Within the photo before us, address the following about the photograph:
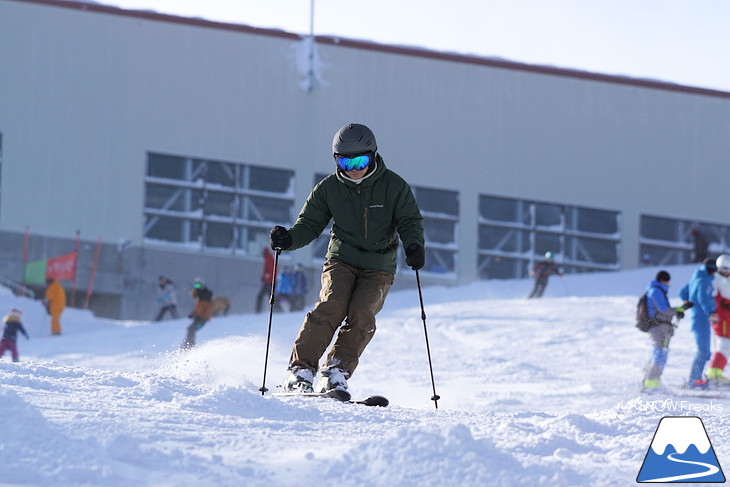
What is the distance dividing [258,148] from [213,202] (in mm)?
1955

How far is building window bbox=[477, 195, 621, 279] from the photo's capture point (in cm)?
3145

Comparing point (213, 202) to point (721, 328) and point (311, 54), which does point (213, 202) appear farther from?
point (721, 328)

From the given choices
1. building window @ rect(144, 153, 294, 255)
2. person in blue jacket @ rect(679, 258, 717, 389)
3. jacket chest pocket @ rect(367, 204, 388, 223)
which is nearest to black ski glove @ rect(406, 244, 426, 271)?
jacket chest pocket @ rect(367, 204, 388, 223)

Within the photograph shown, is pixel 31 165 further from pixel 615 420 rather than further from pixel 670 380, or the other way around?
pixel 615 420

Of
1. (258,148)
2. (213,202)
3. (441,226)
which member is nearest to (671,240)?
(441,226)

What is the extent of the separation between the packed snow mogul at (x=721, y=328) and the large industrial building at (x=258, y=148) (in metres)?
19.0

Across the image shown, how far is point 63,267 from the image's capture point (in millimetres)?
28547

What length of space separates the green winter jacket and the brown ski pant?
0.12m

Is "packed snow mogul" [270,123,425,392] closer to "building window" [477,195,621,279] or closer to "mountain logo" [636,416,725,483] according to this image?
"mountain logo" [636,416,725,483]

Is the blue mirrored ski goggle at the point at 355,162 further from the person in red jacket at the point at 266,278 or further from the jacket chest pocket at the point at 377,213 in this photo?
the person in red jacket at the point at 266,278

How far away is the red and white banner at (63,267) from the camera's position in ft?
93.4

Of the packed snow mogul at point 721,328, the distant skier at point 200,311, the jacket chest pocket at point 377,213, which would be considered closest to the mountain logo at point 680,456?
the jacket chest pocket at point 377,213

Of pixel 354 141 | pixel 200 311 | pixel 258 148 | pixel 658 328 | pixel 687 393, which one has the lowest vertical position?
pixel 687 393

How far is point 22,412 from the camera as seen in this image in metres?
4.52
